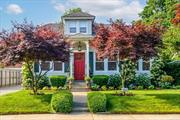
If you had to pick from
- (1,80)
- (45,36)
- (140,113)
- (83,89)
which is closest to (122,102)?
(140,113)

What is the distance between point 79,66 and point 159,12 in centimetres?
1587

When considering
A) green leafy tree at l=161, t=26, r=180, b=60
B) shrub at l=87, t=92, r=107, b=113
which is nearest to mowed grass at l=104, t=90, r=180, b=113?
shrub at l=87, t=92, r=107, b=113

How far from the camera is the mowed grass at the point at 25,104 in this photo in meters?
17.4

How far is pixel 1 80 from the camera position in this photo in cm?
3516

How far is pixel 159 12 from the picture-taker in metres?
43.8

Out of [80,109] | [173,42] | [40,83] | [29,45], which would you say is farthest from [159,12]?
[80,109]

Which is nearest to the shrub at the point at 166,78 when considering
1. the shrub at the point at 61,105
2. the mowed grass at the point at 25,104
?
the mowed grass at the point at 25,104

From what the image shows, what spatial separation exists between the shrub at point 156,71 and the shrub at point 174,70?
794 mm

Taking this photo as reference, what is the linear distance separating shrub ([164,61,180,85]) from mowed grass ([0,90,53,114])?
14133 mm

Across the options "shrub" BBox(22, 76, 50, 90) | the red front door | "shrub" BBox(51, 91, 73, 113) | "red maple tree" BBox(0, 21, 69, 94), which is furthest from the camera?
the red front door

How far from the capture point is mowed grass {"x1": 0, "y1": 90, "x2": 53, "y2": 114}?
17.4m

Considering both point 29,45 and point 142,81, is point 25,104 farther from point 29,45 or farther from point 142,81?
point 142,81

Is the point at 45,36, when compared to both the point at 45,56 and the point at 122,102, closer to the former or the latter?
the point at 45,56

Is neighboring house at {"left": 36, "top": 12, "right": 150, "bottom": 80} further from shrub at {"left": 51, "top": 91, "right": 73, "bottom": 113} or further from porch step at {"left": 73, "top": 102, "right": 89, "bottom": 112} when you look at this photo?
shrub at {"left": 51, "top": 91, "right": 73, "bottom": 113}
